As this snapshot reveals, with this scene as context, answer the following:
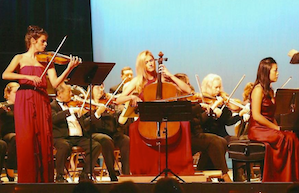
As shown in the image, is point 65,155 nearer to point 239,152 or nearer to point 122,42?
point 239,152

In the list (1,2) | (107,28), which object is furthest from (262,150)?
(1,2)

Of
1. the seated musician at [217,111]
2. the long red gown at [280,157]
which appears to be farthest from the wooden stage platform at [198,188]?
the seated musician at [217,111]

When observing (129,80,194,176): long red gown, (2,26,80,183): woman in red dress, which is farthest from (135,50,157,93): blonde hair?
(2,26,80,183): woman in red dress

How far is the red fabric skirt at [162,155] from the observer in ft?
16.3

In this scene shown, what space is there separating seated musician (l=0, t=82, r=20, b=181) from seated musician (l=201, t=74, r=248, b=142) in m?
2.15

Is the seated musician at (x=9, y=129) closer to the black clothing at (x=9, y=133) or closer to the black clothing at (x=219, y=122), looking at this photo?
the black clothing at (x=9, y=133)

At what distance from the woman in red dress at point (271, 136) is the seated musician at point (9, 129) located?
2679 mm

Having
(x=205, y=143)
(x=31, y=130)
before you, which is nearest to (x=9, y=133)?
(x=31, y=130)

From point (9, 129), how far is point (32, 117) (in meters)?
1.70

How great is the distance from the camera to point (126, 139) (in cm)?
611

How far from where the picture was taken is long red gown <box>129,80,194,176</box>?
498cm

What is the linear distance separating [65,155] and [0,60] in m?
2.58

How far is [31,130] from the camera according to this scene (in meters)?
4.50

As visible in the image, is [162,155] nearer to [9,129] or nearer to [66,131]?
[66,131]
